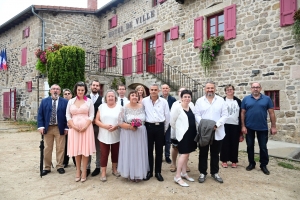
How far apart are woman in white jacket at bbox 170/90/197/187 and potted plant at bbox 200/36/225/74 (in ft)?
16.6

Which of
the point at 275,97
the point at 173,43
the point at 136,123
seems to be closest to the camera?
the point at 136,123

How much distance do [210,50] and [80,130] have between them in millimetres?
5888

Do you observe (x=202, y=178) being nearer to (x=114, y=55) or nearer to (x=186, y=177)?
(x=186, y=177)

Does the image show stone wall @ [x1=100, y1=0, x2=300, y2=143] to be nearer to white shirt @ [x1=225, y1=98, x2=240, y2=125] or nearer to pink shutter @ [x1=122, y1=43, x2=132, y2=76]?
pink shutter @ [x1=122, y1=43, x2=132, y2=76]

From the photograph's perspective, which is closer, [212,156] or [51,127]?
[212,156]

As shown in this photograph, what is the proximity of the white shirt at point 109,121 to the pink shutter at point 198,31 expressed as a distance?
5.86 meters

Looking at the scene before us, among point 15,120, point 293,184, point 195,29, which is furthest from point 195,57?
point 15,120

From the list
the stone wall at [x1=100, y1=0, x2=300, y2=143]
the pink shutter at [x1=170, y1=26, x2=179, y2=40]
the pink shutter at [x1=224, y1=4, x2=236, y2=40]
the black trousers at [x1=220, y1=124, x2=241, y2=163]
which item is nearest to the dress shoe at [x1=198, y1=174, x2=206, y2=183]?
the black trousers at [x1=220, y1=124, x2=241, y2=163]

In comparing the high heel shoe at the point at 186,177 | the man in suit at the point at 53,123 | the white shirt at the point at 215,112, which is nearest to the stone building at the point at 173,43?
the white shirt at the point at 215,112

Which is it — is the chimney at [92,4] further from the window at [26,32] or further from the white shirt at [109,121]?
the white shirt at [109,121]

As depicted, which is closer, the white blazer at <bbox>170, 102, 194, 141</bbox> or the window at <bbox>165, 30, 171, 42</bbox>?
the white blazer at <bbox>170, 102, 194, 141</bbox>

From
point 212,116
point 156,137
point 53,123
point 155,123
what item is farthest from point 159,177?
point 53,123

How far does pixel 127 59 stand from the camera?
38.8 feet

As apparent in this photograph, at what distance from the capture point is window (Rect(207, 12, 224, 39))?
808 cm
